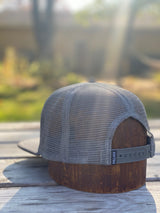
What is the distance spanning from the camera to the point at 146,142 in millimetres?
1490

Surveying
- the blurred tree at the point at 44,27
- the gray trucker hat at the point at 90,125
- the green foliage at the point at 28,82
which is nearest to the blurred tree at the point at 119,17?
the blurred tree at the point at 44,27

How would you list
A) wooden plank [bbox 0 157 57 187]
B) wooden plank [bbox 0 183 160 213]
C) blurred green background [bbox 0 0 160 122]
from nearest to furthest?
wooden plank [bbox 0 183 160 213]
wooden plank [bbox 0 157 57 187]
blurred green background [bbox 0 0 160 122]

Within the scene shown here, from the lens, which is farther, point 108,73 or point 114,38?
point 114,38

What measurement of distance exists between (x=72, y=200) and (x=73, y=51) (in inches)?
468

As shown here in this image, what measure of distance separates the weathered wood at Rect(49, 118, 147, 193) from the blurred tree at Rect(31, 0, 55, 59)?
9.04 meters

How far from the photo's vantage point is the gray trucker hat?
4.38 ft

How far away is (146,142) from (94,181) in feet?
1.12

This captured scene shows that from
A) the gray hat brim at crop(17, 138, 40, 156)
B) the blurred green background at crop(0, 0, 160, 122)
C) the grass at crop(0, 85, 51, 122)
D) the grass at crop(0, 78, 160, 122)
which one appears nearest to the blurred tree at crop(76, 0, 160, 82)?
the blurred green background at crop(0, 0, 160, 122)

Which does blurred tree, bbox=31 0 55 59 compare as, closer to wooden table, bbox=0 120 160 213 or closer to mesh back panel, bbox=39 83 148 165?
wooden table, bbox=0 120 160 213

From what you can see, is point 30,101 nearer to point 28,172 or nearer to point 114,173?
point 28,172

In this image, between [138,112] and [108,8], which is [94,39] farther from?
[138,112]

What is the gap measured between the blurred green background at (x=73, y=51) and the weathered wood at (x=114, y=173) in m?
4.60

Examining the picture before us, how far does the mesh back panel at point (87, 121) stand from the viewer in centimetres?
133

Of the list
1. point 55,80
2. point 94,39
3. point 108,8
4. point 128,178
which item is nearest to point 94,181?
point 128,178
